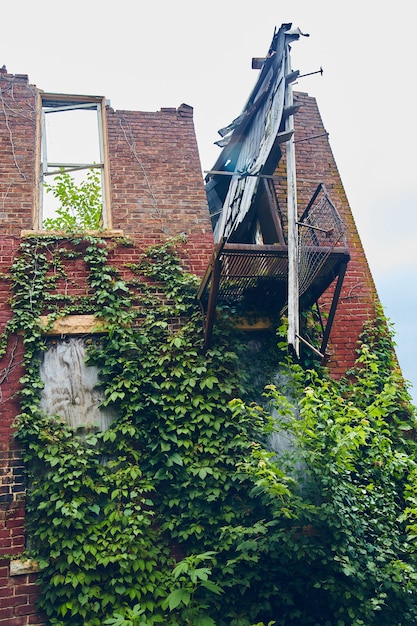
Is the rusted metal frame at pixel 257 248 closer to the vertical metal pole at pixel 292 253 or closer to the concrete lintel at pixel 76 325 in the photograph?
the vertical metal pole at pixel 292 253

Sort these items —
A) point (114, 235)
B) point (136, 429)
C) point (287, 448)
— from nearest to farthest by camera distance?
point (136, 429), point (287, 448), point (114, 235)

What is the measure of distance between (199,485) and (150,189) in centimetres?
390

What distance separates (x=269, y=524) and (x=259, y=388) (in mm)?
1710

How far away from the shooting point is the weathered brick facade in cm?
680

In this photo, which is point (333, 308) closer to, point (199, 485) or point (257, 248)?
point (257, 248)

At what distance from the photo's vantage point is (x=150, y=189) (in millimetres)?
Answer: 7465

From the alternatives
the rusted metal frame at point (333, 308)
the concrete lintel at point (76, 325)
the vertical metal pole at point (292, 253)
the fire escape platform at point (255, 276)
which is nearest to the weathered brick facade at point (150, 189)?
the concrete lintel at point (76, 325)

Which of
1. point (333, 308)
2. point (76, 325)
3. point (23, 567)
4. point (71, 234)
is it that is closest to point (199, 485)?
point (23, 567)

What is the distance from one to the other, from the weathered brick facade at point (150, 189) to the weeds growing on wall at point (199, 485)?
11.4 inches

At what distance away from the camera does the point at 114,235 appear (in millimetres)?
6977

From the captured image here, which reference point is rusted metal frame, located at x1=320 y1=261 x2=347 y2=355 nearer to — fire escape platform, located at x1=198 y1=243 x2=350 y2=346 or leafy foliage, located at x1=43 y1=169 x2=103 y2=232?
fire escape platform, located at x1=198 y1=243 x2=350 y2=346

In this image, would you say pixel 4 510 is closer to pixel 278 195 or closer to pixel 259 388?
pixel 259 388

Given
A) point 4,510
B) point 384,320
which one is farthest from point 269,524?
point 384,320

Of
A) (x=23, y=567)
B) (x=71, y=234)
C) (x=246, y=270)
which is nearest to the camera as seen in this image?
(x=23, y=567)
